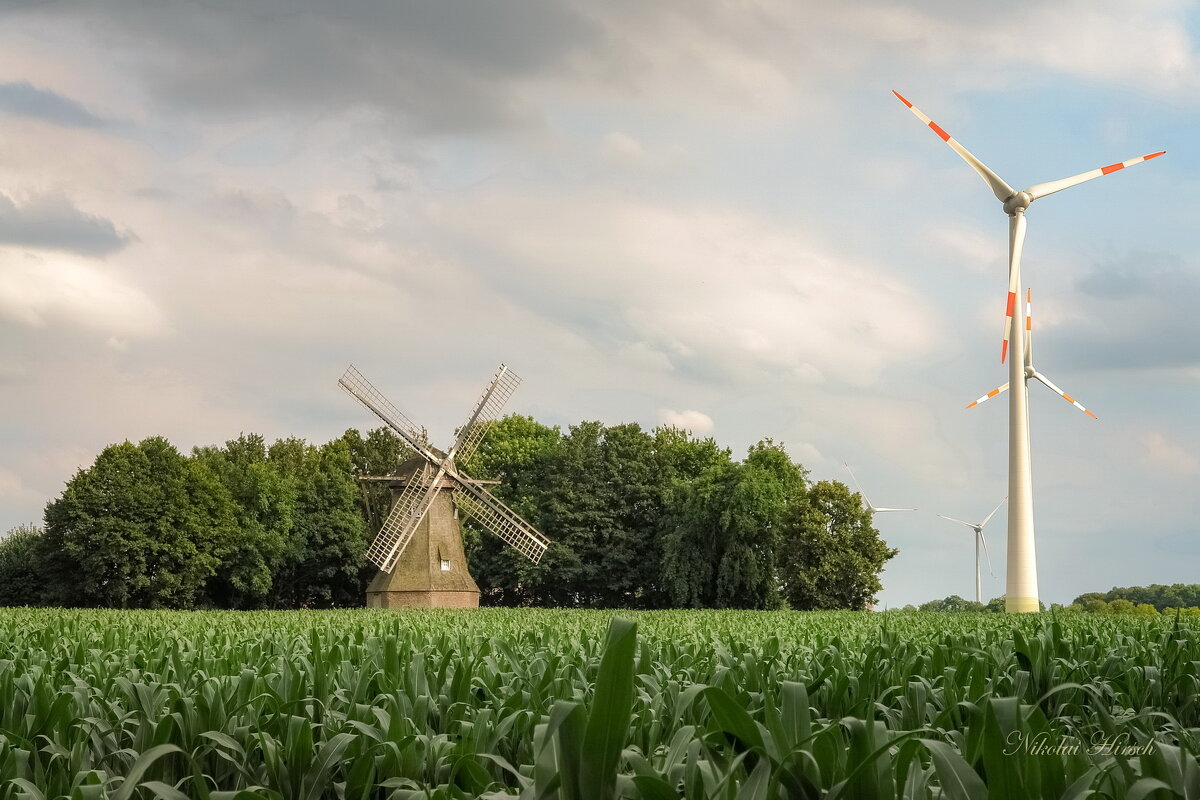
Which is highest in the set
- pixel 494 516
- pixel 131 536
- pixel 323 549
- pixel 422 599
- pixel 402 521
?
pixel 494 516

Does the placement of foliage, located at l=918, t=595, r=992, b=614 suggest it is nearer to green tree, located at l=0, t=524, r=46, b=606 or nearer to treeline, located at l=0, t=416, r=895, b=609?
treeline, located at l=0, t=416, r=895, b=609

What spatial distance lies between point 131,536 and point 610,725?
197 ft

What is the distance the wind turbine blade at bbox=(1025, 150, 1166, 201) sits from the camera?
129 ft

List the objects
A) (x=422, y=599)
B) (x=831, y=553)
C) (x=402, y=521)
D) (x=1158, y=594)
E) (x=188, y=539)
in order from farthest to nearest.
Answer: (x=1158, y=594), (x=831, y=553), (x=188, y=539), (x=402, y=521), (x=422, y=599)

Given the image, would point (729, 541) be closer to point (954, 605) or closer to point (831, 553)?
point (831, 553)

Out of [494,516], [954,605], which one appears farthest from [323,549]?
[954,605]

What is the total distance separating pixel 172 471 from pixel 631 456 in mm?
28920

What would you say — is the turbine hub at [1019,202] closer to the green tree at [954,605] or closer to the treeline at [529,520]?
the green tree at [954,605]

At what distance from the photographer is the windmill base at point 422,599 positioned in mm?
52344

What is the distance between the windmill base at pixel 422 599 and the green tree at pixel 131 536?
37.3 ft

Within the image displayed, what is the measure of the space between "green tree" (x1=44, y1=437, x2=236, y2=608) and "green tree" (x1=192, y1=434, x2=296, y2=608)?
5.39 ft

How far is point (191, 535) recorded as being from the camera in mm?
59000

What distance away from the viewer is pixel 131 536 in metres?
56.7

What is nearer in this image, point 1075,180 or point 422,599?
point 1075,180
